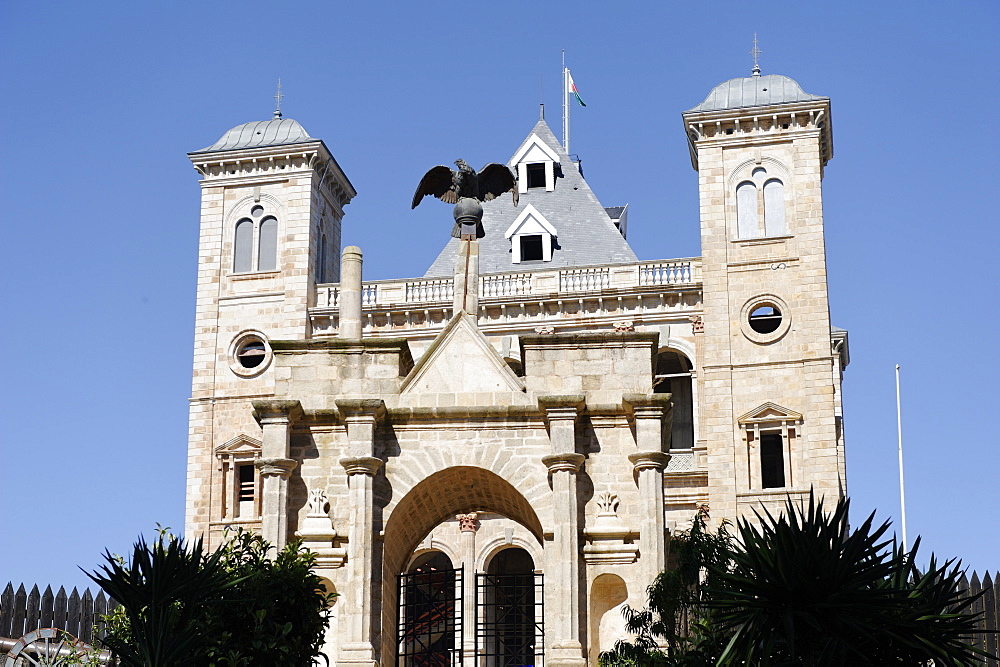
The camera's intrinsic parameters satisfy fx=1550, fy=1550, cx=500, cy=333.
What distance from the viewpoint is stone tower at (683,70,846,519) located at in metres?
45.0

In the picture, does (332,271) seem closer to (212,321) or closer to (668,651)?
(212,321)

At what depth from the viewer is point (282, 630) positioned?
2100 cm

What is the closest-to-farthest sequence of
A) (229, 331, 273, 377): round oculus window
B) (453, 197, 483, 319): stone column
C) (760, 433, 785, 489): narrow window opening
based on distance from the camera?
(453, 197, 483, 319): stone column, (760, 433, 785, 489): narrow window opening, (229, 331, 273, 377): round oculus window

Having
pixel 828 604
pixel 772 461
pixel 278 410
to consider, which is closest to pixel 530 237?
pixel 772 461

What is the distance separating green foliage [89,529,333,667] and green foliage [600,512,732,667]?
14.4ft

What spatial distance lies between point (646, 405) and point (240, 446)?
26156mm

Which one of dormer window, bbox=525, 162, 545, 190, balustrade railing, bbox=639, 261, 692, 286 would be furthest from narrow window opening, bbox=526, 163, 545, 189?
balustrade railing, bbox=639, 261, 692, 286

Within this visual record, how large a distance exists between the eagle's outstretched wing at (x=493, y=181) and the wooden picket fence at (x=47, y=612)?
57.1 ft

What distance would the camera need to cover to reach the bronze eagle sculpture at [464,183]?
2712cm

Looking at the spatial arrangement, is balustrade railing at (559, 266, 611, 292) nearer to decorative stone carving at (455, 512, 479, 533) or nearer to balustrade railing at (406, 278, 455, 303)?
balustrade railing at (406, 278, 455, 303)

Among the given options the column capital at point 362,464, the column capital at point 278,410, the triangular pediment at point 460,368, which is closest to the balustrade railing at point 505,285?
the triangular pediment at point 460,368

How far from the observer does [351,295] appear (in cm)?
2714

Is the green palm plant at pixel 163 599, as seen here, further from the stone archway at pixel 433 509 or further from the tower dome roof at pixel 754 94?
the tower dome roof at pixel 754 94

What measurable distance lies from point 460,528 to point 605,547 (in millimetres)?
24037
